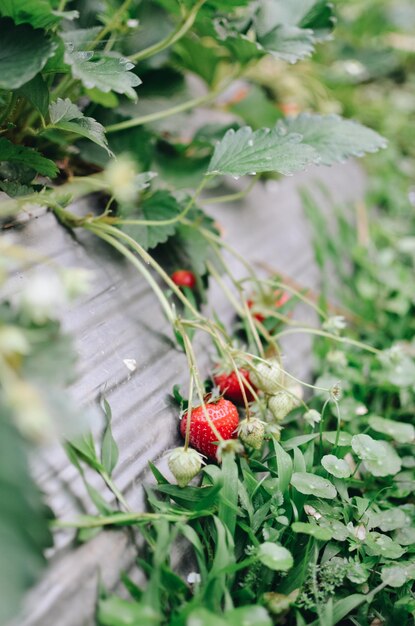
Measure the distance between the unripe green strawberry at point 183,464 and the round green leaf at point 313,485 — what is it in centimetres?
17

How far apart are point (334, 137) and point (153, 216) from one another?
0.37m

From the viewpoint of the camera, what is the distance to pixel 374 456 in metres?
0.94

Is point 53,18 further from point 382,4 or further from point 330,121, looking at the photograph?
point 382,4

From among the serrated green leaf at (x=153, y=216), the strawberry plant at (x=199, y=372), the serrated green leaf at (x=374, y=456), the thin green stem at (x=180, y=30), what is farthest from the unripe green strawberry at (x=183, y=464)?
the thin green stem at (x=180, y=30)

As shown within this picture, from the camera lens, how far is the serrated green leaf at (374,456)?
3.08ft

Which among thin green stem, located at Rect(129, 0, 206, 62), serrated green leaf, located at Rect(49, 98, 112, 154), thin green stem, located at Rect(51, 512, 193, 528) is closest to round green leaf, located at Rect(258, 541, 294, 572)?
thin green stem, located at Rect(51, 512, 193, 528)

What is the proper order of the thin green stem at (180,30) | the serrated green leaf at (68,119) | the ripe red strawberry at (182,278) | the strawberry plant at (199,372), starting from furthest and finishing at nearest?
the ripe red strawberry at (182,278), the thin green stem at (180,30), the serrated green leaf at (68,119), the strawberry plant at (199,372)

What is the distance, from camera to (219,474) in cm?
83

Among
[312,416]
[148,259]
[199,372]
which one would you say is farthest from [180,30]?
[312,416]

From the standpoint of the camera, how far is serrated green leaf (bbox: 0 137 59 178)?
90 cm

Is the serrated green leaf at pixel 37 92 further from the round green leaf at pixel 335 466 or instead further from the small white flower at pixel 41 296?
the round green leaf at pixel 335 466

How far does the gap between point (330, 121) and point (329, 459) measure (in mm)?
641

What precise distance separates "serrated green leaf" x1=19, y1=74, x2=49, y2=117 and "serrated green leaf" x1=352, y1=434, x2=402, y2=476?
726mm

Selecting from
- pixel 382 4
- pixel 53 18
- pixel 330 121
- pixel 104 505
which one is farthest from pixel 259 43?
pixel 382 4
